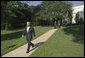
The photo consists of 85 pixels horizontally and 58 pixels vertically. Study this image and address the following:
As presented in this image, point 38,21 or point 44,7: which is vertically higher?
point 44,7

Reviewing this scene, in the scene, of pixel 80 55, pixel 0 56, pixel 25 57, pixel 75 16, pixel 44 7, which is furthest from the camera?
pixel 75 16

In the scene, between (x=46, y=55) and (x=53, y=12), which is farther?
(x=53, y=12)

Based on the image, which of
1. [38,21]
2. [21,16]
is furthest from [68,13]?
[21,16]

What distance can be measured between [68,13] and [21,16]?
11.1 metres

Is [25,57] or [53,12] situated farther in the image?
[53,12]

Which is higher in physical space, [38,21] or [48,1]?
[48,1]

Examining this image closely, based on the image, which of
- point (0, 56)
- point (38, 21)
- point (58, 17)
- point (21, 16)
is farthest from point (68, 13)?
point (0, 56)

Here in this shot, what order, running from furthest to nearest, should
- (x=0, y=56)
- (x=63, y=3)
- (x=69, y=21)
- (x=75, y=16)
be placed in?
1. (x=75, y=16)
2. (x=69, y=21)
3. (x=63, y=3)
4. (x=0, y=56)

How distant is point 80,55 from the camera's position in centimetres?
916

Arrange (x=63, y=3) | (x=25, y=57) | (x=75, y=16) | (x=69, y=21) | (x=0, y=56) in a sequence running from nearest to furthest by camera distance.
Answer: (x=25, y=57), (x=0, y=56), (x=63, y=3), (x=69, y=21), (x=75, y=16)

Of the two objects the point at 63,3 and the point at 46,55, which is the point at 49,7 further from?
the point at 46,55

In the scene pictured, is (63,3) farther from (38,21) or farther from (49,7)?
(38,21)

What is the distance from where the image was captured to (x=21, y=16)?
46.6 m

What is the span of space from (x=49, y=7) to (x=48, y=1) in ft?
5.55
